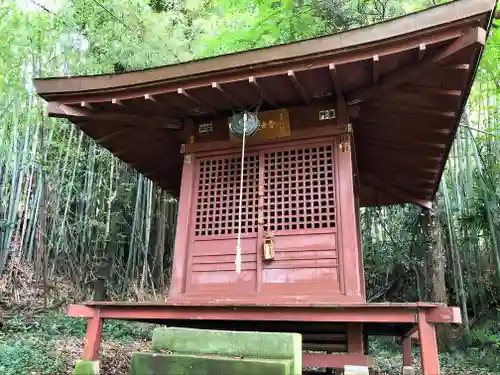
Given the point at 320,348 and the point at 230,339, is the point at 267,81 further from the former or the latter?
the point at 320,348

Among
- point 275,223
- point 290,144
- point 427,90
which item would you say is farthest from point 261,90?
point 427,90

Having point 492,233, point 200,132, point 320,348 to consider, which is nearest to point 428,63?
point 200,132

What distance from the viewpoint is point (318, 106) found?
15.0 ft

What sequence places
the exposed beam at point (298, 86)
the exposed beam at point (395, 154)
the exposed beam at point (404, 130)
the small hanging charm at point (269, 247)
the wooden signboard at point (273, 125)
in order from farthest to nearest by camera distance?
the exposed beam at point (395, 154) → the exposed beam at point (404, 130) → the wooden signboard at point (273, 125) → the small hanging charm at point (269, 247) → the exposed beam at point (298, 86)

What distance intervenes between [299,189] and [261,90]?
3.56 feet

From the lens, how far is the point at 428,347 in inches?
126

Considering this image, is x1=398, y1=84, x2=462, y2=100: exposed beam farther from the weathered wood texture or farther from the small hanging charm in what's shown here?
the small hanging charm

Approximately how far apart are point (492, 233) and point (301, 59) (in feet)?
17.8

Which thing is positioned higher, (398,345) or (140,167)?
(140,167)

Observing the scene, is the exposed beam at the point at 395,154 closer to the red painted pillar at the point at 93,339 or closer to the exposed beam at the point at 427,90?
the exposed beam at the point at 427,90

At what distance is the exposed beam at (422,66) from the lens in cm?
330

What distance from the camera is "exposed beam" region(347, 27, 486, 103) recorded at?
10.8 feet

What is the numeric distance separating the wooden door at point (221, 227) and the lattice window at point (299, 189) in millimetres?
173

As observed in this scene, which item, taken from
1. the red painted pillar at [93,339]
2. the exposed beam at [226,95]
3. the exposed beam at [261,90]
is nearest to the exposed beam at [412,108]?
the exposed beam at [261,90]
